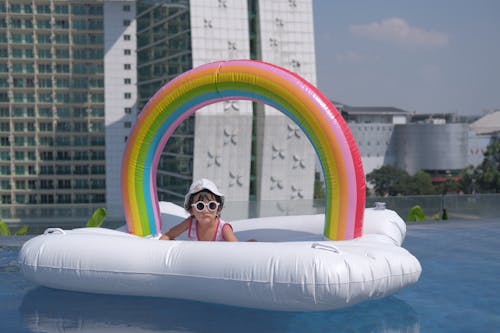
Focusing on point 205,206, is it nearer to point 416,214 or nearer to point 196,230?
point 196,230

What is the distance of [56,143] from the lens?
222 ft

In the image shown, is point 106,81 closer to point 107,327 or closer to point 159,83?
point 159,83

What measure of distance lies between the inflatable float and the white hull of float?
12mm

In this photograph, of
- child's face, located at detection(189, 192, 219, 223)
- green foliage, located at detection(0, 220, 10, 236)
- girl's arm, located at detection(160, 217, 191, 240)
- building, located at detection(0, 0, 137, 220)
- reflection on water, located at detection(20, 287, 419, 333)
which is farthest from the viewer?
building, located at detection(0, 0, 137, 220)

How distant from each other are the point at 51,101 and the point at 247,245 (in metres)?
63.6

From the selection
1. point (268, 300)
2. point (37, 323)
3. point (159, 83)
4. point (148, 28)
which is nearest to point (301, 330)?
point (268, 300)

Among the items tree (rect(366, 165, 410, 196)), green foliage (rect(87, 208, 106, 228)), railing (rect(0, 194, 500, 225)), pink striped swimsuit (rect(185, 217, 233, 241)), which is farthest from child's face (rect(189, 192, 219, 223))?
tree (rect(366, 165, 410, 196))

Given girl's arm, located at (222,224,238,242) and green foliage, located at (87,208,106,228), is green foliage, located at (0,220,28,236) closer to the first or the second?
green foliage, located at (87,208,106,228)

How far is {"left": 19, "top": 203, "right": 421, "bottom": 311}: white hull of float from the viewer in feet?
22.2

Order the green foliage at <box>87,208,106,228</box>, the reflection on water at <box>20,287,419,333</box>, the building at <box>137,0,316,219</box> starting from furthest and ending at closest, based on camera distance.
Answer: the building at <box>137,0,316,219</box>, the green foliage at <box>87,208,106,228</box>, the reflection on water at <box>20,287,419,333</box>

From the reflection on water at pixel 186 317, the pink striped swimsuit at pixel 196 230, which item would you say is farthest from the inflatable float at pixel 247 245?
the pink striped swimsuit at pixel 196 230

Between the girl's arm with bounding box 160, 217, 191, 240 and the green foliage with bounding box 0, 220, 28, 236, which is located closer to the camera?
the girl's arm with bounding box 160, 217, 191, 240

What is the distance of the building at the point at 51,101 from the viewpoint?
2643 inches

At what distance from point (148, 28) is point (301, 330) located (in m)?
56.0
